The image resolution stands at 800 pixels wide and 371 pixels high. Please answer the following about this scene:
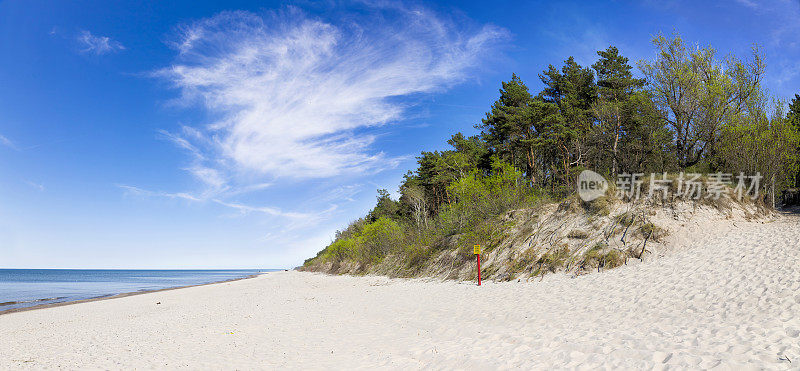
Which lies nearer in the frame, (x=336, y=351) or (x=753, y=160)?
(x=336, y=351)

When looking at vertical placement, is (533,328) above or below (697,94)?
below

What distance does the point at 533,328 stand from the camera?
848 cm

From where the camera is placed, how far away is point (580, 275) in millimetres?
14781

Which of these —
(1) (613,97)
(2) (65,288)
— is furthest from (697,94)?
(2) (65,288)

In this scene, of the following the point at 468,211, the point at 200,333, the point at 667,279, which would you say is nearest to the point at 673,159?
the point at 468,211

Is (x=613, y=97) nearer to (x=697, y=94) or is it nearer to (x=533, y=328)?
(x=697, y=94)

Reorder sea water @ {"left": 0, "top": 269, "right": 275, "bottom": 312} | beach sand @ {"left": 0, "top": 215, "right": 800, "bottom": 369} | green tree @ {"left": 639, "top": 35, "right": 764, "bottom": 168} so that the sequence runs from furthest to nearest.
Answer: sea water @ {"left": 0, "top": 269, "right": 275, "bottom": 312}, green tree @ {"left": 639, "top": 35, "right": 764, "bottom": 168}, beach sand @ {"left": 0, "top": 215, "right": 800, "bottom": 369}

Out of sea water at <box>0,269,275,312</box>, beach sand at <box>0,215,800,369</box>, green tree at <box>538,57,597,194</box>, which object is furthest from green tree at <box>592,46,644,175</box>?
sea water at <box>0,269,275,312</box>

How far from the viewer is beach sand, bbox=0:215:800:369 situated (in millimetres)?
6297

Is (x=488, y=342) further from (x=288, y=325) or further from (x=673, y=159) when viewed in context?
(x=673, y=159)

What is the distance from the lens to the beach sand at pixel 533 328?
630 centimetres

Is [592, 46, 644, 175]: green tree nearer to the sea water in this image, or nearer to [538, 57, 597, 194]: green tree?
[538, 57, 597, 194]: green tree

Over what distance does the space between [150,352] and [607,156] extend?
34837 mm

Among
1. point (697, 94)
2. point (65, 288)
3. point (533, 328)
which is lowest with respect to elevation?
point (65, 288)
